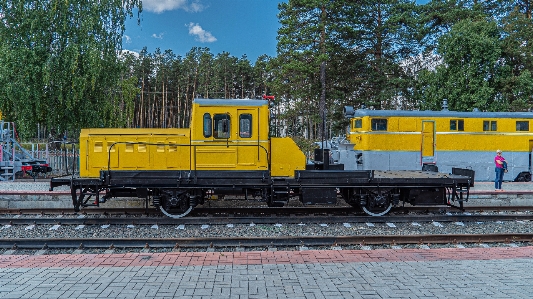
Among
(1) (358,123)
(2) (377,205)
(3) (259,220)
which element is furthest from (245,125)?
(1) (358,123)

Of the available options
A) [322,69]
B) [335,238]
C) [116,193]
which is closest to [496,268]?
[335,238]

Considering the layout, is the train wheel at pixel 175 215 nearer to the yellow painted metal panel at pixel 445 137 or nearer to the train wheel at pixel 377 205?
the train wheel at pixel 377 205

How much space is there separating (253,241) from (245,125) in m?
3.13

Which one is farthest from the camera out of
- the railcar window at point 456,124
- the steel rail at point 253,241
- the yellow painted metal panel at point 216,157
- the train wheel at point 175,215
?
the railcar window at point 456,124

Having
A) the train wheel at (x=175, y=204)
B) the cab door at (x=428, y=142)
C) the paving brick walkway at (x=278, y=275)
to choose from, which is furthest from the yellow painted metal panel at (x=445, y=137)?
the paving brick walkway at (x=278, y=275)

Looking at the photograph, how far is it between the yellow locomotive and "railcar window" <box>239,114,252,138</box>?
24.7ft

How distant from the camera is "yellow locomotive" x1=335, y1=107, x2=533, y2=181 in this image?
50.7 feet

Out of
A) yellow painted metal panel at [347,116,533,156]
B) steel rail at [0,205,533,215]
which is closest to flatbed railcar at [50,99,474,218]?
steel rail at [0,205,533,215]

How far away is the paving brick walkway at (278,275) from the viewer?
4.92 m

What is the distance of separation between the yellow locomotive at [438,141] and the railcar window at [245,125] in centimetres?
754

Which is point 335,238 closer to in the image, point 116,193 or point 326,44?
point 116,193

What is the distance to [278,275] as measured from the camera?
556 centimetres

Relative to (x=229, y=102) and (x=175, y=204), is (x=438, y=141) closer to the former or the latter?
(x=229, y=102)

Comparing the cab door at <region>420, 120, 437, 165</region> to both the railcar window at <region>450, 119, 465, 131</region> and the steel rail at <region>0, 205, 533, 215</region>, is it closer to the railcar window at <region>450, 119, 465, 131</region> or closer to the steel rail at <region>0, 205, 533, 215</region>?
the railcar window at <region>450, 119, 465, 131</region>
